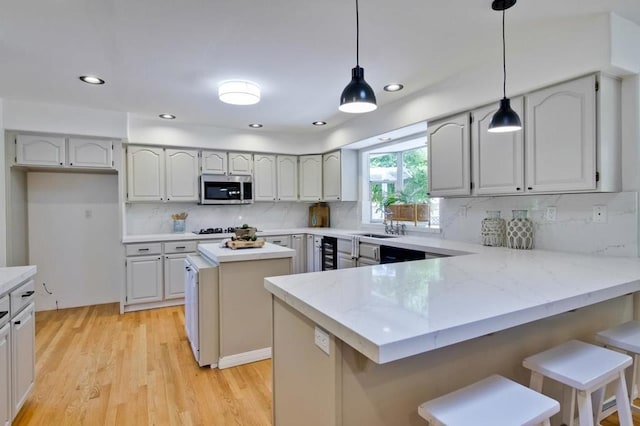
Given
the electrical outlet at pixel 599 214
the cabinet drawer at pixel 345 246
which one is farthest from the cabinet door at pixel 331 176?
the electrical outlet at pixel 599 214

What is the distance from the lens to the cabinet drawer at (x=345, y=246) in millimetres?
4145

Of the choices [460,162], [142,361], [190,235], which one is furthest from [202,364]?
[460,162]

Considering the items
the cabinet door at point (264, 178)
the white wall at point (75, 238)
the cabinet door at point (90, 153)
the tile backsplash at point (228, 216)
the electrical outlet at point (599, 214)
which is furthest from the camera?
the cabinet door at point (264, 178)

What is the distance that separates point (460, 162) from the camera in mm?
3018

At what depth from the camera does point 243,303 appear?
271 cm

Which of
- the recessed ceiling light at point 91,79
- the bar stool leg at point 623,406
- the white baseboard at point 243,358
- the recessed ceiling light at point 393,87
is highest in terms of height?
the recessed ceiling light at point 393,87

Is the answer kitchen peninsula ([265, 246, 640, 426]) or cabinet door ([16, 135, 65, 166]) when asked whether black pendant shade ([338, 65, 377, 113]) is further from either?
cabinet door ([16, 135, 65, 166])

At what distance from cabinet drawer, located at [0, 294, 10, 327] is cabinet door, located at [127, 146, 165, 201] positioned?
275 cm

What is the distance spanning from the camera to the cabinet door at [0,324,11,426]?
5.69ft

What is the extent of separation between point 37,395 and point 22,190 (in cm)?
277

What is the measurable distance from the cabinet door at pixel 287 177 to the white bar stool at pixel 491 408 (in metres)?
4.36

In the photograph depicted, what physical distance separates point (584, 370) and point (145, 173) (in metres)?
4.68

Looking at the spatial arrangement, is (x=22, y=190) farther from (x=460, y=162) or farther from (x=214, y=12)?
→ (x=460, y=162)

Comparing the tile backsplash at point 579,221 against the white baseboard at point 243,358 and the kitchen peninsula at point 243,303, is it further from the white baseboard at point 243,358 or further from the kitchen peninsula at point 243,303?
the white baseboard at point 243,358
